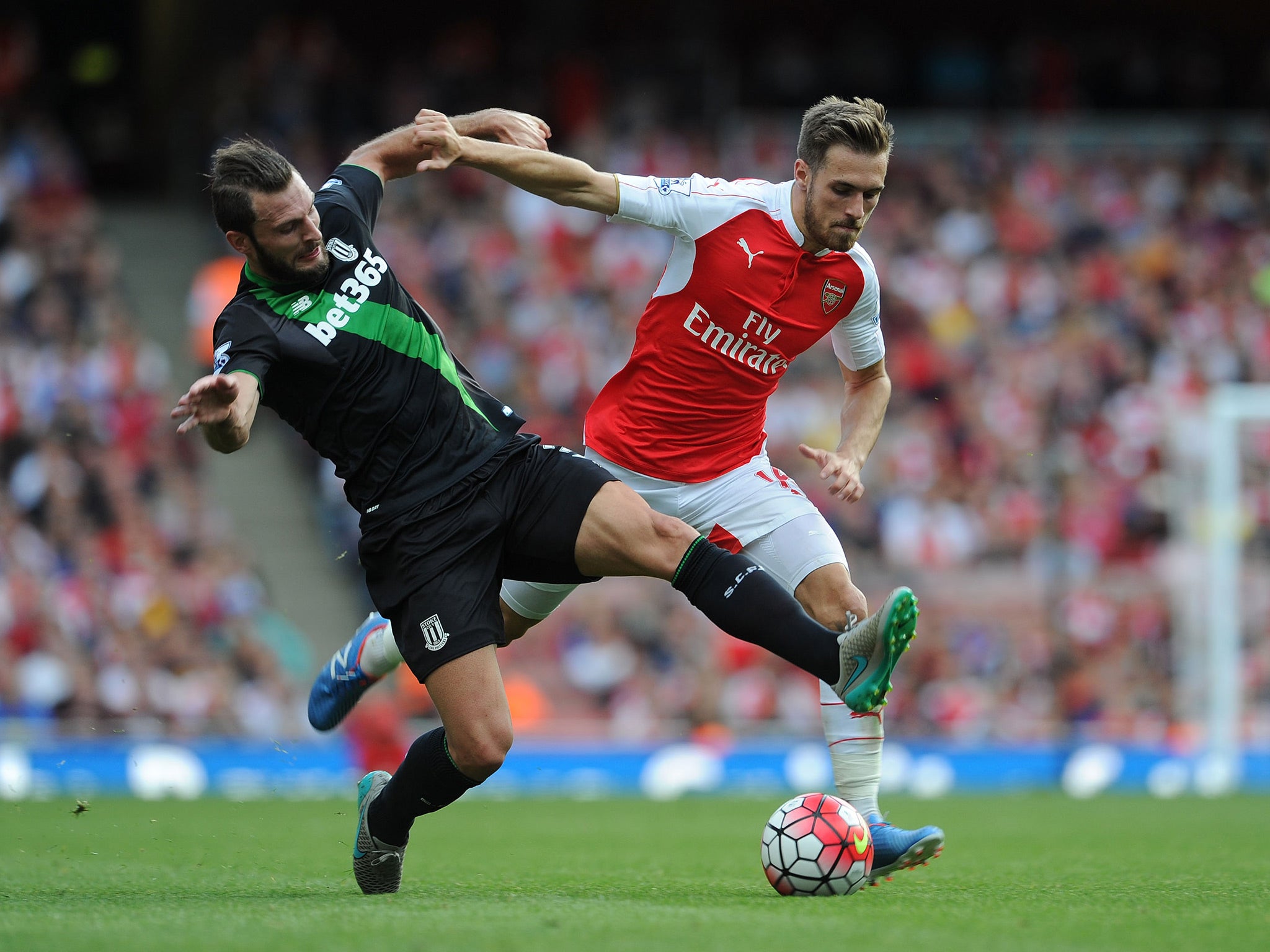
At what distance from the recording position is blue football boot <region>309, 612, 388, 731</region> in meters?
6.75

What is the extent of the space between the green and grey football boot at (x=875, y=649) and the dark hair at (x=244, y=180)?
2346mm

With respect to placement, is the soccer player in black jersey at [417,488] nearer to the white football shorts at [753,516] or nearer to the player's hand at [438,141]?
the player's hand at [438,141]

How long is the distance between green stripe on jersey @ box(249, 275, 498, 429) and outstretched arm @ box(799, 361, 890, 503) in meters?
1.21

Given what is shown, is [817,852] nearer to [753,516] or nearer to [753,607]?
[753,607]

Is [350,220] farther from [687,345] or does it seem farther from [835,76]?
[835,76]

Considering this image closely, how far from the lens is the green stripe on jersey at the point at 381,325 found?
540 centimetres

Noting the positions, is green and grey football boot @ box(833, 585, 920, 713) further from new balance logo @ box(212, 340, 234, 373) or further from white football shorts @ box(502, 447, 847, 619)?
new balance logo @ box(212, 340, 234, 373)

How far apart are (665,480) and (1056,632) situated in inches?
360

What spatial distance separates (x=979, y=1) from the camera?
2147cm

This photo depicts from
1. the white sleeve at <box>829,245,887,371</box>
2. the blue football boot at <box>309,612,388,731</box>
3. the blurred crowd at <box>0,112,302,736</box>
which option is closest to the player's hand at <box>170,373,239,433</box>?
the blue football boot at <box>309,612,388,731</box>

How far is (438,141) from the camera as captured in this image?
5.50m

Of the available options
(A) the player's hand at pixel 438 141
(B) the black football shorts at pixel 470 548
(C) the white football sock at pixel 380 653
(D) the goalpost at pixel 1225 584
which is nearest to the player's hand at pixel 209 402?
(B) the black football shorts at pixel 470 548

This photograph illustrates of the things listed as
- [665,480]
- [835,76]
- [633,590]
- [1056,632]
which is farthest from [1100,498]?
[665,480]

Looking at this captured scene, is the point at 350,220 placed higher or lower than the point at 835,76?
lower
